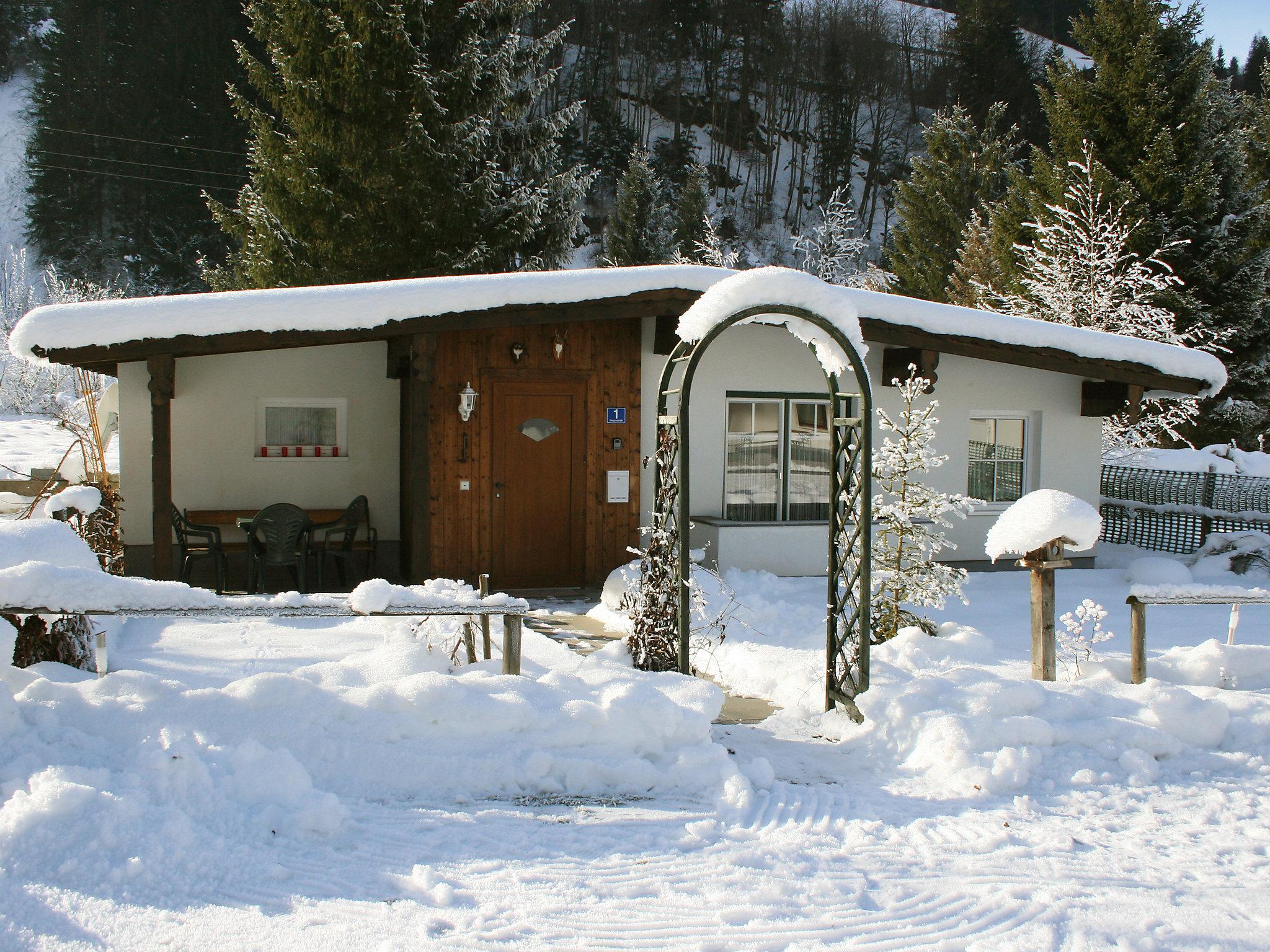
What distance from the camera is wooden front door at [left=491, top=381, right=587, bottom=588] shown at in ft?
30.0

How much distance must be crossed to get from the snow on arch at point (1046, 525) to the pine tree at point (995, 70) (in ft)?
120

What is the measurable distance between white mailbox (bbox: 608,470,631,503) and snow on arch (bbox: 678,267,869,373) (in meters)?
4.00

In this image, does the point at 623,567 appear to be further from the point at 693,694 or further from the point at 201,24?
the point at 201,24

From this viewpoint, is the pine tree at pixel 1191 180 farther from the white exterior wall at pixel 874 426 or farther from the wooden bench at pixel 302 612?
the wooden bench at pixel 302 612

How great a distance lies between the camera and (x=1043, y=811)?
156 inches

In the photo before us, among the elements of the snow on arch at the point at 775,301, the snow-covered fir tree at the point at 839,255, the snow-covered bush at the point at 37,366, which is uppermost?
the snow-covered fir tree at the point at 839,255

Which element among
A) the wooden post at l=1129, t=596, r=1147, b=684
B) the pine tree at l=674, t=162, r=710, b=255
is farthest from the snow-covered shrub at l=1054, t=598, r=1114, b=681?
the pine tree at l=674, t=162, r=710, b=255

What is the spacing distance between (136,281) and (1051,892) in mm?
35834

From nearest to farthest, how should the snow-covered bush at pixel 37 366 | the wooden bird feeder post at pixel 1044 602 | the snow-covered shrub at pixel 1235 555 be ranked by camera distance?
1. the wooden bird feeder post at pixel 1044 602
2. the snow-covered shrub at pixel 1235 555
3. the snow-covered bush at pixel 37 366

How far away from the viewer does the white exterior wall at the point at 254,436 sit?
8945 mm

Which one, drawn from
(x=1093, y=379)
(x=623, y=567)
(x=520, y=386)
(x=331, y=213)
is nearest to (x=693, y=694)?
(x=623, y=567)

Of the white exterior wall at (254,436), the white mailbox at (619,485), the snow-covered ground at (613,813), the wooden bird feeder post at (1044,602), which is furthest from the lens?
the white mailbox at (619,485)

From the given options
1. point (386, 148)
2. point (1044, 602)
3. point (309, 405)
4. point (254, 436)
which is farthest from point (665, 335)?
point (386, 148)

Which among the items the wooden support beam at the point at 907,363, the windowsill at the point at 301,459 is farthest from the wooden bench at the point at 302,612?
the wooden support beam at the point at 907,363
